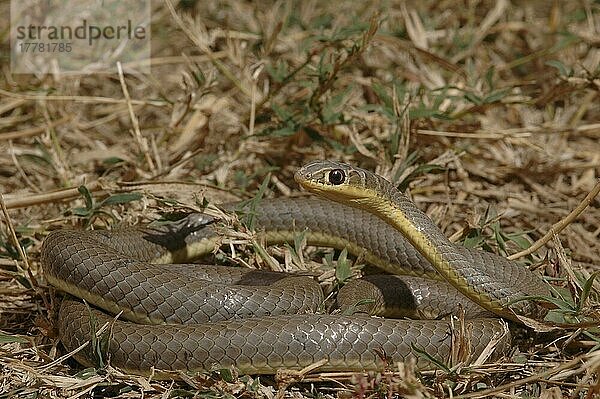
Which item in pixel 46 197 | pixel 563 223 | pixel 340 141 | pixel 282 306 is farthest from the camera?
pixel 340 141

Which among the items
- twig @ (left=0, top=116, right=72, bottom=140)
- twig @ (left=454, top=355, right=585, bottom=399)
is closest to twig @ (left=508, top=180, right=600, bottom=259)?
twig @ (left=454, top=355, right=585, bottom=399)

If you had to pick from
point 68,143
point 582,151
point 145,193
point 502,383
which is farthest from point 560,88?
Answer: point 68,143

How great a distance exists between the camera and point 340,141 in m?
6.79

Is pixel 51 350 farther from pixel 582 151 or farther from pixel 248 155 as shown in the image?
pixel 582 151

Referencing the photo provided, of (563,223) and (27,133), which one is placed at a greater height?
(563,223)

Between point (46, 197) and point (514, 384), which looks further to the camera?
point (46, 197)

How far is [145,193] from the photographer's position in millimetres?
5602

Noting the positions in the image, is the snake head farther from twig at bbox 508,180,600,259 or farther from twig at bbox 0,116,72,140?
twig at bbox 0,116,72,140

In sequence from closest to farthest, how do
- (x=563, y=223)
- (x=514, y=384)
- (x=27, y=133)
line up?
(x=514, y=384), (x=563, y=223), (x=27, y=133)

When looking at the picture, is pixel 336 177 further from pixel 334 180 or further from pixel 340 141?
pixel 340 141

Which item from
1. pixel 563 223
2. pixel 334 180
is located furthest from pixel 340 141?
pixel 563 223

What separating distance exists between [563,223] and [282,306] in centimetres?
203

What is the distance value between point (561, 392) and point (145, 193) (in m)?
3.17

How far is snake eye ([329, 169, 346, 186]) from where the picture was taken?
4707 millimetres
